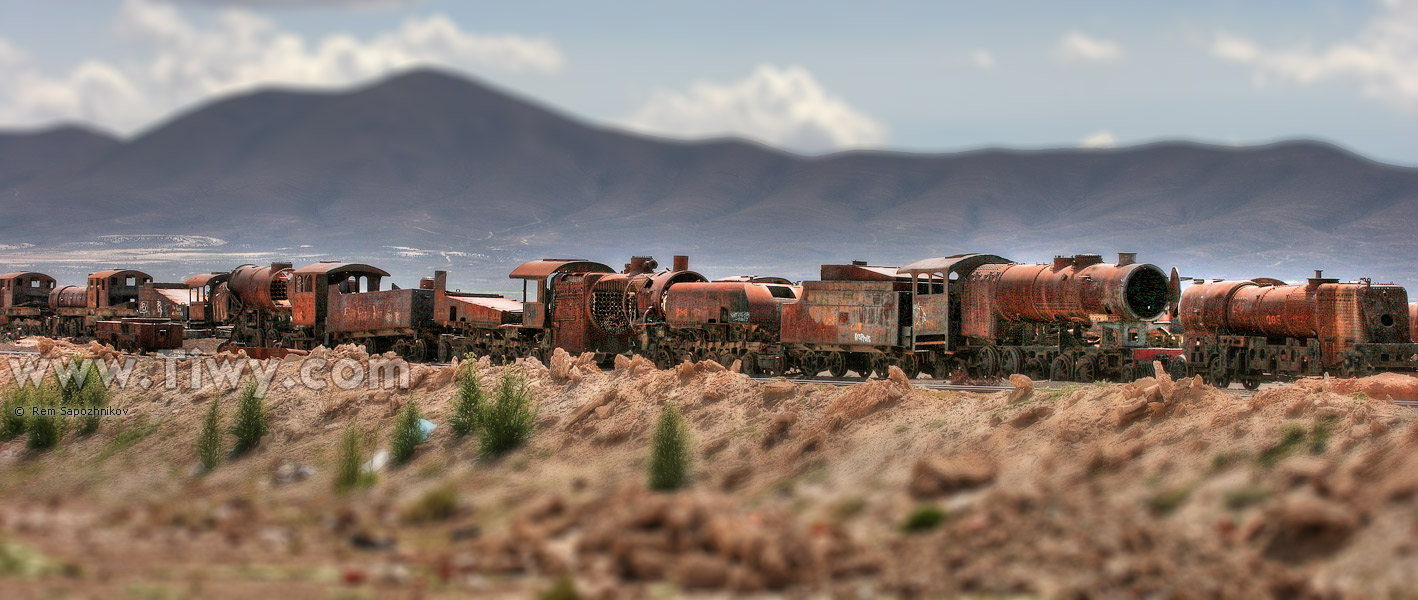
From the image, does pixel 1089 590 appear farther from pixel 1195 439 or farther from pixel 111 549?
pixel 111 549

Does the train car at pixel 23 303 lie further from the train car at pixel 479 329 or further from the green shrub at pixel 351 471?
the green shrub at pixel 351 471

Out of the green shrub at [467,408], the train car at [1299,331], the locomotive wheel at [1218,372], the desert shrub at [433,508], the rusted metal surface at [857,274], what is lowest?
the desert shrub at [433,508]

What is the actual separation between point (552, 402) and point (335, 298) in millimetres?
21840

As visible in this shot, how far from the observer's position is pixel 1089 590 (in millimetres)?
12891

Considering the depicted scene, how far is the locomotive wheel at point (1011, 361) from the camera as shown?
29.6 m

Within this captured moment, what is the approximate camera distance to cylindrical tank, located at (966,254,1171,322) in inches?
1113

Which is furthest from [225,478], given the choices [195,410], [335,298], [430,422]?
[335,298]

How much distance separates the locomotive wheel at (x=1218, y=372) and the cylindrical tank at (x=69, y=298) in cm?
5089

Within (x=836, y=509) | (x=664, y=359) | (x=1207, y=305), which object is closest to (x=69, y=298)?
(x=664, y=359)

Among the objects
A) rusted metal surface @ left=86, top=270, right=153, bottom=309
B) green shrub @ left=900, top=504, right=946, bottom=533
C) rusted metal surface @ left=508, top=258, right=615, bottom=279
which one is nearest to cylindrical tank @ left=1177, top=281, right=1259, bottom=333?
rusted metal surface @ left=508, top=258, right=615, bottom=279

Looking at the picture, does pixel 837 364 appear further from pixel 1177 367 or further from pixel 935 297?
pixel 1177 367

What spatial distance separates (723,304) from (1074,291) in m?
9.66

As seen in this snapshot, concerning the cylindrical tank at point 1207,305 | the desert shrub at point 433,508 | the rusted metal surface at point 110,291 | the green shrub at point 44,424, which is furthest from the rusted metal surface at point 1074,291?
the rusted metal surface at point 110,291

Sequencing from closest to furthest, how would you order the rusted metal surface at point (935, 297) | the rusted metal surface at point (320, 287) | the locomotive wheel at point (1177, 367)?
the locomotive wheel at point (1177, 367) < the rusted metal surface at point (935, 297) < the rusted metal surface at point (320, 287)
